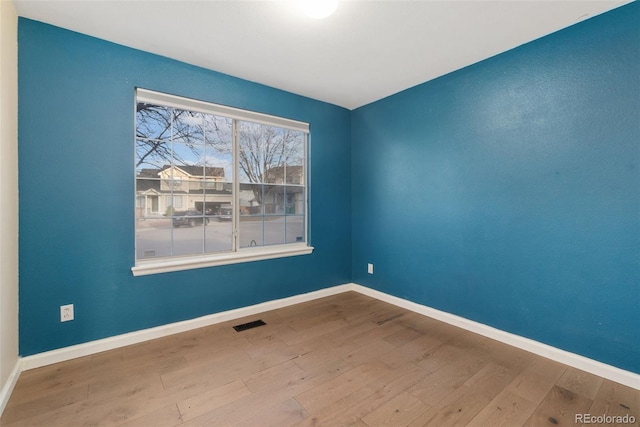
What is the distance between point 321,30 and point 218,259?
2.20 meters

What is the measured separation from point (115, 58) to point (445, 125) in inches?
118

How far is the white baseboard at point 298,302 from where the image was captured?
1959 mm

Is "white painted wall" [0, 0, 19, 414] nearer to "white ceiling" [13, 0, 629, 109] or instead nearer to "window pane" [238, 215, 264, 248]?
"white ceiling" [13, 0, 629, 109]

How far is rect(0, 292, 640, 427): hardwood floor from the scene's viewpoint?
1.58 meters

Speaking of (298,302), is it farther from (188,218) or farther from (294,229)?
(188,218)

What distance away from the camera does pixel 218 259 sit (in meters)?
2.76

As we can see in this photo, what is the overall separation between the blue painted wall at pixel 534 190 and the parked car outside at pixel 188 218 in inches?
84.4

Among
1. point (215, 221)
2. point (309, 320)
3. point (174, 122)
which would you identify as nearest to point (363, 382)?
point (309, 320)

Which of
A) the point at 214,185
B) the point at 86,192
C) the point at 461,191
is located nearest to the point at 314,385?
the point at 214,185

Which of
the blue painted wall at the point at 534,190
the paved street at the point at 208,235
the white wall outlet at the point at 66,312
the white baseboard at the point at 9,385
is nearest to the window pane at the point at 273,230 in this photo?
the paved street at the point at 208,235

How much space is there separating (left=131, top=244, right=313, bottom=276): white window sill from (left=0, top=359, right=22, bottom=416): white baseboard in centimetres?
86

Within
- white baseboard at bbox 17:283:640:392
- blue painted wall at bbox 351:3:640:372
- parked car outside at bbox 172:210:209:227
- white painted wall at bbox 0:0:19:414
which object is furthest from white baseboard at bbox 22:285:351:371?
blue painted wall at bbox 351:3:640:372

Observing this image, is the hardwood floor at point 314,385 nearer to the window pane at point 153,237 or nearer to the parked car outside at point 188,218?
the window pane at point 153,237

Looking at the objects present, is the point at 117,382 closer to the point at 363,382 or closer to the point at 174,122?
the point at 363,382
